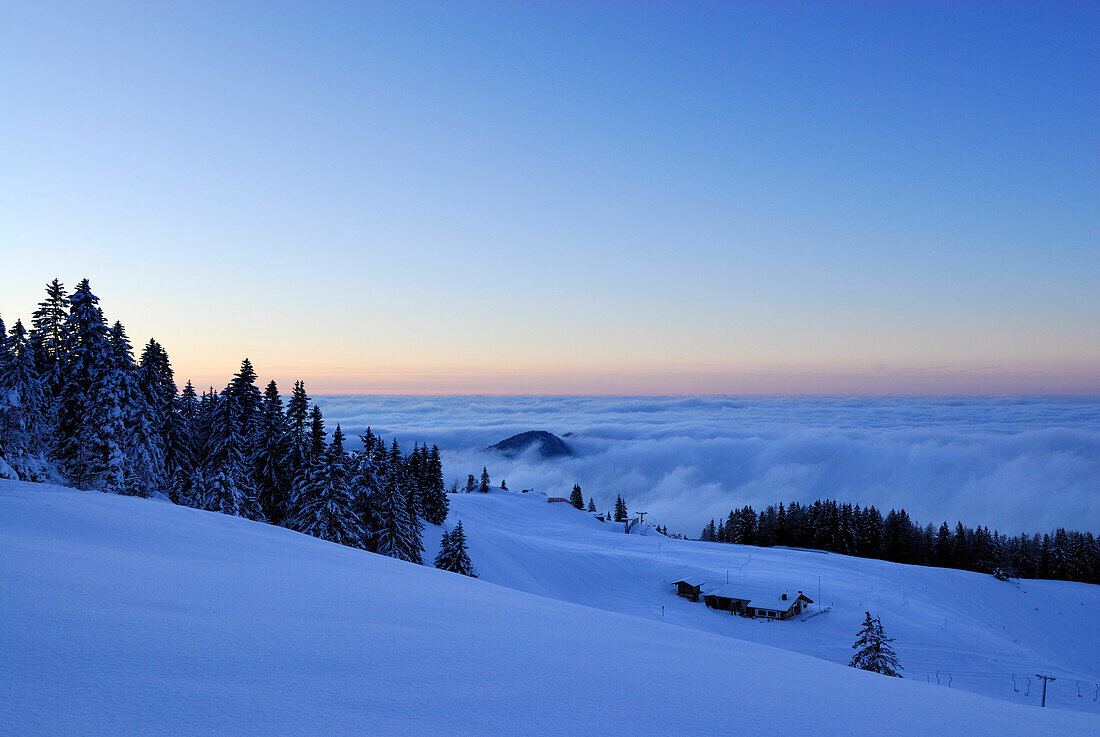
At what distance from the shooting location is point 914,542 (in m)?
90.1

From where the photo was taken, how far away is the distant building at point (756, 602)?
46062 millimetres

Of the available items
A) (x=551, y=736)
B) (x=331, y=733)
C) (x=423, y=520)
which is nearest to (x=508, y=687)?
(x=551, y=736)

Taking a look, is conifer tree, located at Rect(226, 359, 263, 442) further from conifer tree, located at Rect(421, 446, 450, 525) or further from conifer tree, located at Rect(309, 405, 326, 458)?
conifer tree, located at Rect(421, 446, 450, 525)

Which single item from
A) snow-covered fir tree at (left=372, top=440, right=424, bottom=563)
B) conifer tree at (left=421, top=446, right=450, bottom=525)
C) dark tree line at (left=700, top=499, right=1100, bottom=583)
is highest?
snow-covered fir tree at (left=372, top=440, right=424, bottom=563)

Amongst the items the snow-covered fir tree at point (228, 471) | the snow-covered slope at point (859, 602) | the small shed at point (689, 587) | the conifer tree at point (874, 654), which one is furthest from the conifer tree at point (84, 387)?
the small shed at point (689, 587)

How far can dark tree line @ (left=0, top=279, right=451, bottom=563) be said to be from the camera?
86.6 ft

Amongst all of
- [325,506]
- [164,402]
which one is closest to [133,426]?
[164,402]

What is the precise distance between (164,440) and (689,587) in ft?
153

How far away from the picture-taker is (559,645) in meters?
6.00

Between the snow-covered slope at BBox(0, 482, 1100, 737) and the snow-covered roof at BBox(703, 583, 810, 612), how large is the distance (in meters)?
44.9

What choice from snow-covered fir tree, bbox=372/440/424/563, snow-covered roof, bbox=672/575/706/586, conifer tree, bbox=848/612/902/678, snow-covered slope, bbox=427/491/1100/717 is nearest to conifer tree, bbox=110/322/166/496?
snow-covered fir tree, bbox=372/440/424/563

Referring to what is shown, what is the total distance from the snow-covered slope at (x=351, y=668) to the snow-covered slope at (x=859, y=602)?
36694mm

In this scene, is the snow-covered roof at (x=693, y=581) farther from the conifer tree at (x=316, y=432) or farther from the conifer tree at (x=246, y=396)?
the conifer tree at (x=246, y=396)

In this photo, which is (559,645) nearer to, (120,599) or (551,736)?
(551,736)
